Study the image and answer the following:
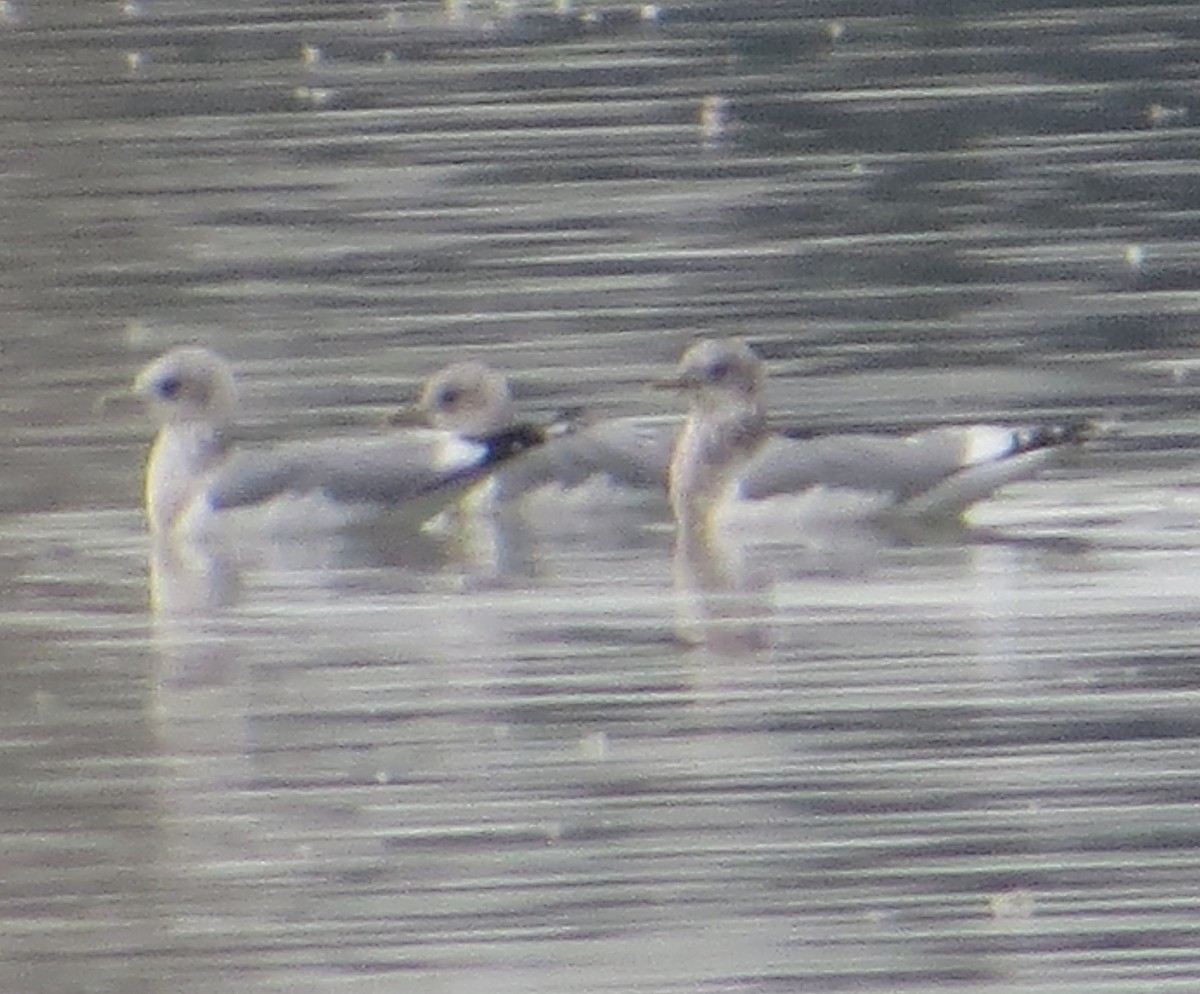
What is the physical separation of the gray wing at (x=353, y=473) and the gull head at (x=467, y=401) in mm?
485

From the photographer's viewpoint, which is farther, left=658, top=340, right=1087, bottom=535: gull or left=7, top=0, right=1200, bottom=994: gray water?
left=658, top=340, right=1087, bottom=535: gull

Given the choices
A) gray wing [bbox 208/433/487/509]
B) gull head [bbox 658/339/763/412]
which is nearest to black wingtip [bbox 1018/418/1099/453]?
gull head [bbox 658/339/763/412]

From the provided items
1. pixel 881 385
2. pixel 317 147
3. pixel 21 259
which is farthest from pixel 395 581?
pixel 317 147

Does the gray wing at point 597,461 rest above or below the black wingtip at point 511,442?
below

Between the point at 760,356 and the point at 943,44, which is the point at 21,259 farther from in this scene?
the point at 943,44

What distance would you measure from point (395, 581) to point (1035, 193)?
7.54 meters

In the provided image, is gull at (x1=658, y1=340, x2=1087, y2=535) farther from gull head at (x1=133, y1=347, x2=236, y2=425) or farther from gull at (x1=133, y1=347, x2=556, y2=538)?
gull head at (x1=133, y1=347, x2=236, y2=425)

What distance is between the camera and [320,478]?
13.7 meters

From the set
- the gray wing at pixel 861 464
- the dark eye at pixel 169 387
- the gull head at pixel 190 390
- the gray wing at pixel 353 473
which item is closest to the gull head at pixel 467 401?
the gray wing at pixel 353 473

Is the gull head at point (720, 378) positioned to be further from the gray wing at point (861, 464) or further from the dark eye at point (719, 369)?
the gray wing at point (861, 464)

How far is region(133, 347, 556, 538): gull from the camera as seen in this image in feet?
44.7

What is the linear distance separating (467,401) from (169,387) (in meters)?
0.92

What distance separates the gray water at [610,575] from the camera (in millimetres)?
8664

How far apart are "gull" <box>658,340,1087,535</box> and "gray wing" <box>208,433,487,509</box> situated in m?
0.74
